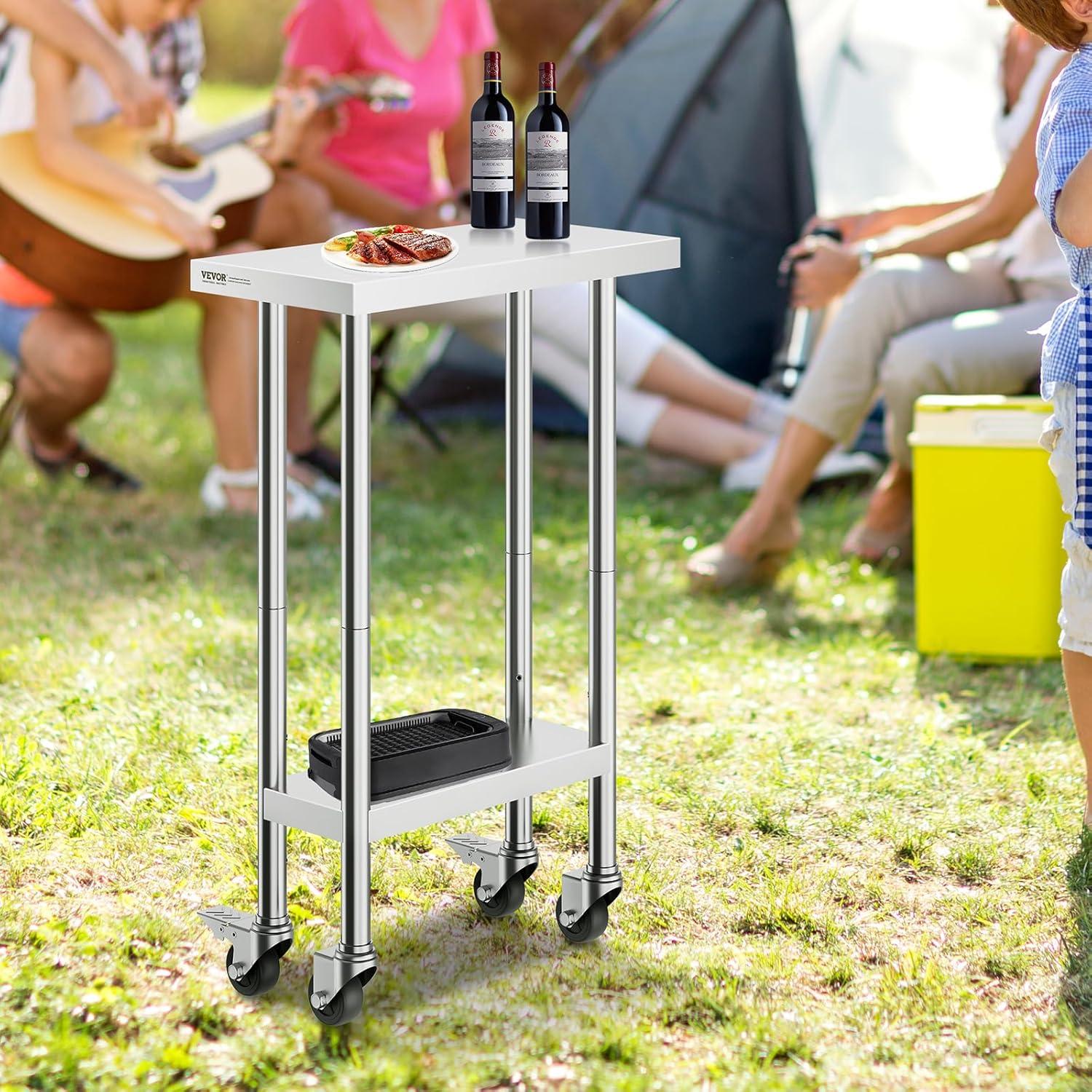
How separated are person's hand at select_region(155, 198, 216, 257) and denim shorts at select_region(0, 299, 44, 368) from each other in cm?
61

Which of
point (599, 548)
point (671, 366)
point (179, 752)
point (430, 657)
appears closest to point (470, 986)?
point (599, 548)

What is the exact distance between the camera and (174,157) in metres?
4.33

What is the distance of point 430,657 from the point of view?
3.31 m

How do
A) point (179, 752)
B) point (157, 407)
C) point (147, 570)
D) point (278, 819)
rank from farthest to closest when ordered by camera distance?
point (157, 407) < point (147, 570) < point (179, 752) < point (278, 819)

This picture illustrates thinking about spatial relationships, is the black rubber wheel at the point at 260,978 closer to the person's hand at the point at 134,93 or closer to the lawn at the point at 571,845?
the lawn at the point at 571,845

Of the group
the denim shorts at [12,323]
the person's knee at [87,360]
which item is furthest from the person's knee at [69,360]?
the denim shorts at [12,323]

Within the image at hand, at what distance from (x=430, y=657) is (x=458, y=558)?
2.30 feet

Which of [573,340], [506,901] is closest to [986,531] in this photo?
[506,901]

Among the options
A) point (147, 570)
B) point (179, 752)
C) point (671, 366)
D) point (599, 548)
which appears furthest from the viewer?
point (671, 366)

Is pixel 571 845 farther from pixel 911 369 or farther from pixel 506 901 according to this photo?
pixel 911 369

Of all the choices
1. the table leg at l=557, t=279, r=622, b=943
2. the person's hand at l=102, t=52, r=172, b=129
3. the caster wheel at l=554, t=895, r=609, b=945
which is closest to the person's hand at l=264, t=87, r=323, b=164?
the person's hand at l=102, t=52, r=172, b=129

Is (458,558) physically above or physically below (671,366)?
below

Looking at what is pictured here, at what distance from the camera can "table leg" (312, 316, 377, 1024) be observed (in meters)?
1.96

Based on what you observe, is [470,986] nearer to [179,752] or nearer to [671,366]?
[179,752]
